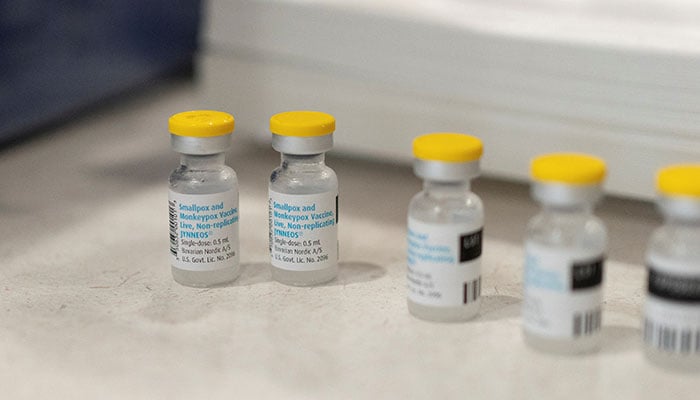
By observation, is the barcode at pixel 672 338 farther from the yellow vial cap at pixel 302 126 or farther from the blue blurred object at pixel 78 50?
the blue blurred object at pixel 78 50

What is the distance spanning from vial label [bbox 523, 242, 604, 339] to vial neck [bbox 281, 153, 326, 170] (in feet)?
0.95

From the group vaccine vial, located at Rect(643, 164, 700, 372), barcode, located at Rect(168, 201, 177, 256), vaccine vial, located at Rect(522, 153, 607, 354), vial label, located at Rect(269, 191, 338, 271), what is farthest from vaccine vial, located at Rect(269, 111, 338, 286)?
vaccine vial, located at Rect(643, 164, 700, 372)

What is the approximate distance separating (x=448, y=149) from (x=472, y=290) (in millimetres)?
156

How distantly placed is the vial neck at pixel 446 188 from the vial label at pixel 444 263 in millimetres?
40

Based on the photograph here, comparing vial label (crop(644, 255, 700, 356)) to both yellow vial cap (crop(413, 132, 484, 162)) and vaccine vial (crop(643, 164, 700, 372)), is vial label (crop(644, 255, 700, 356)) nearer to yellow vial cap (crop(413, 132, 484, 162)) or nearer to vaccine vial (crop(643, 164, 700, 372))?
vaccine vial (crop(643, 164, 700, 372))

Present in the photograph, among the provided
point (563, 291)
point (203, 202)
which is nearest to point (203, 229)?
point (203, 202)

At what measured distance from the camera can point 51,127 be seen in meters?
1.84

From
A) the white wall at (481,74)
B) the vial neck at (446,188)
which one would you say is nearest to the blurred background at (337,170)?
the white wall at (481,74)

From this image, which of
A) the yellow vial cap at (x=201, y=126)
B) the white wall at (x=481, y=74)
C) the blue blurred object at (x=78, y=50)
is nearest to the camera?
the yellow vial cap at (x=201, y=126)

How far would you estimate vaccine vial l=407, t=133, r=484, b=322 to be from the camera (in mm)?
1015

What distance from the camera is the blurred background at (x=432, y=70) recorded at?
4.23ft

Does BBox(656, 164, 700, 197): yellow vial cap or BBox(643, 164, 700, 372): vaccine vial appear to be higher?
BBox(656, 164, 700, 197): yellow vial cap

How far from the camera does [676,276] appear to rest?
3.01 ft

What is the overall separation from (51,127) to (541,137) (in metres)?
0.93
